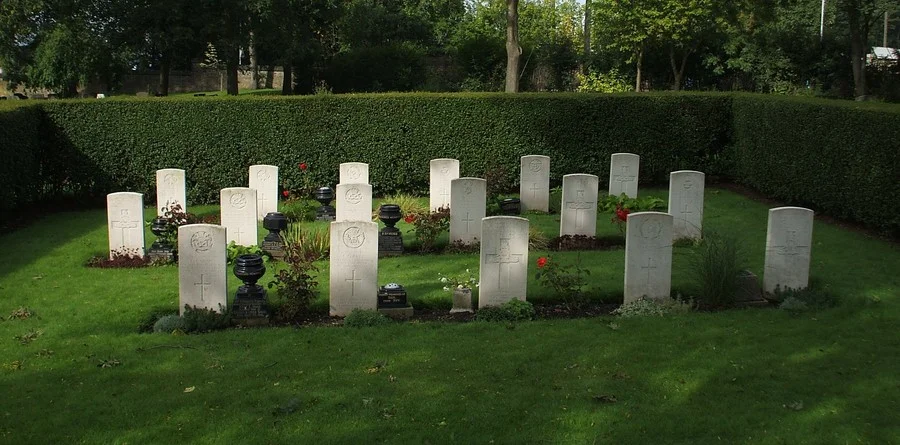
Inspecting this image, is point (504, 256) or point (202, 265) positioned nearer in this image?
point (202, 265)

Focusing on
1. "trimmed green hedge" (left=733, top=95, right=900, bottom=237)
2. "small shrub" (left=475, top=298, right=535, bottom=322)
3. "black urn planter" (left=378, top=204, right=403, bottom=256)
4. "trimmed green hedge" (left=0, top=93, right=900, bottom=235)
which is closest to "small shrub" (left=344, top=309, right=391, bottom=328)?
"small shrub" (left=475, top=298, right=535, bottom=322)

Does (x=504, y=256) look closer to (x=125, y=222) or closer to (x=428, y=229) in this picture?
(x=428, y=229)

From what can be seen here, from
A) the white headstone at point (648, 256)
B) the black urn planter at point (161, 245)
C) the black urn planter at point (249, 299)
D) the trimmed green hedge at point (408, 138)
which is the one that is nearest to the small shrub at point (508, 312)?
the white headstone at point (648, 256)

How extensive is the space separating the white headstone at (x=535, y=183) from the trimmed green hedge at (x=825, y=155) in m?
4.56

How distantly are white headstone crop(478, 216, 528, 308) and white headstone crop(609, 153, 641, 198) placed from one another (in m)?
6.80

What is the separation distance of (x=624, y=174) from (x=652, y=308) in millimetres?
6898

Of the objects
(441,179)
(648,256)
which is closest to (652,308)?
(648,256)

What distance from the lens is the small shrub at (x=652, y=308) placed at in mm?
9883

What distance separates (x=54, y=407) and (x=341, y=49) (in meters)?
39.2

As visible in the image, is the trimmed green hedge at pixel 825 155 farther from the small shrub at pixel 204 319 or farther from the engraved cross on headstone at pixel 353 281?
the small shrub at pixel 204 319

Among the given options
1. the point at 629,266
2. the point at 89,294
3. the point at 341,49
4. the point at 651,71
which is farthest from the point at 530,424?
the point at 341,49

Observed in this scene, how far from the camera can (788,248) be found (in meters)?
10.5

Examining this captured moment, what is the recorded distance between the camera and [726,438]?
6.62 m

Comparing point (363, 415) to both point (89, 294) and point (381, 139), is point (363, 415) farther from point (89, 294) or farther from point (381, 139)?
point (381, 139)
